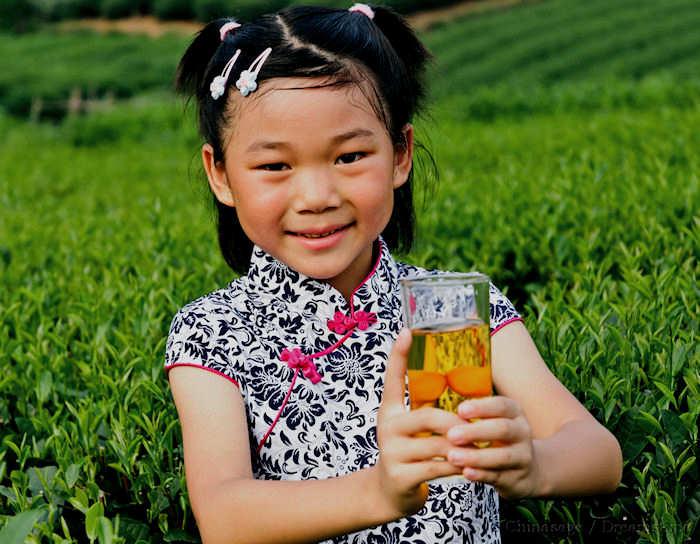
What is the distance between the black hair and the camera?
6.58 feet

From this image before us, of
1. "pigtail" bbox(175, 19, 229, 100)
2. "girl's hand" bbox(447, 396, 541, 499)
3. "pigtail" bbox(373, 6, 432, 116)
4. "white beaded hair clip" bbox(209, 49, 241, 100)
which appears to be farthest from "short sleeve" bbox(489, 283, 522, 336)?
"pigtail" bbox(175, 19, 229, 100)

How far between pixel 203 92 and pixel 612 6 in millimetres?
29923

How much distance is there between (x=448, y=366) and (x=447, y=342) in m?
0.03

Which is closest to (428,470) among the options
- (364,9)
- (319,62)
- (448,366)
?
(448,366)

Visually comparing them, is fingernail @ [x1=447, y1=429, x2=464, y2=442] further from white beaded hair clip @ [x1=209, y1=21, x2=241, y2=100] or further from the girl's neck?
white beaded hair clip @ [x1=209, y1=21, x2=241, y2=100]

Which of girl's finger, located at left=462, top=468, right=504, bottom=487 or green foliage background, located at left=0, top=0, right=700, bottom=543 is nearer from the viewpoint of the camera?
girl's finger, located at left=462, top=468, right=504, bottom=487

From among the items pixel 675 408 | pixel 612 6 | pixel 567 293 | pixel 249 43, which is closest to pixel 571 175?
pixel 567 293

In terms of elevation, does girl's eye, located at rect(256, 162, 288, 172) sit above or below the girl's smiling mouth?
above

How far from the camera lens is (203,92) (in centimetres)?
229

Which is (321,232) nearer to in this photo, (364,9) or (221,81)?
(221,81)

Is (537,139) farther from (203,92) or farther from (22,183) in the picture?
(203,92)

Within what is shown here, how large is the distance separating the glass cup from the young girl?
29 cm

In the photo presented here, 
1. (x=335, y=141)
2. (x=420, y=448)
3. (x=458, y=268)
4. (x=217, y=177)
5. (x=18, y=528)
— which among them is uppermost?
(x=335, y=141)

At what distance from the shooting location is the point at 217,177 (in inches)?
87.9
